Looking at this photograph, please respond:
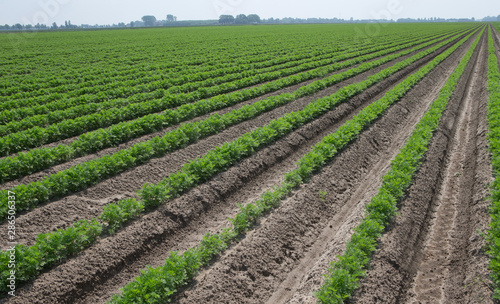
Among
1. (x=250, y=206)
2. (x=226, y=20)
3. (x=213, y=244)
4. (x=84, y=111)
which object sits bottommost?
(x=213, y=244)

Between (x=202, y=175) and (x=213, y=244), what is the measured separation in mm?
2960

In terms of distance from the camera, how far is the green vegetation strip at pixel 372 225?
19.2 ft

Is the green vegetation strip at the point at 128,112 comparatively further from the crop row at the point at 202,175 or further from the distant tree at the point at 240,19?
the distant tree at the point at 240,19

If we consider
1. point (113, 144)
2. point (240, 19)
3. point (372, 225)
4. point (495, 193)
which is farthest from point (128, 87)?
point (240, 19)

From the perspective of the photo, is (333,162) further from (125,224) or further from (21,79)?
(21,79)

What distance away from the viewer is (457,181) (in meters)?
10.7

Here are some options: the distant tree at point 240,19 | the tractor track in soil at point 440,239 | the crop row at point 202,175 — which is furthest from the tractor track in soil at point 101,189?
the distant tree at point 240,19

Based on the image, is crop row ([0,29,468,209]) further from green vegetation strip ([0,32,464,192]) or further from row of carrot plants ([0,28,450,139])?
row of carrot plants ([0,28,450,139])

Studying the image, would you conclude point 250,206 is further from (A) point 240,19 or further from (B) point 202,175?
(A) point 240,19

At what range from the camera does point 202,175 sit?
9688 millimetres

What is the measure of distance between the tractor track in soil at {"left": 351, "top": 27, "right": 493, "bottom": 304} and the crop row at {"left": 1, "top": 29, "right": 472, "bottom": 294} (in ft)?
9.18

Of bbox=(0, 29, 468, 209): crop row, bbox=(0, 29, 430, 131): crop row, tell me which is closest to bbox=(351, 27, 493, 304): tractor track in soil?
bbox=(0, 29, 468, 209): crop row

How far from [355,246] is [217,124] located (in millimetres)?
8132

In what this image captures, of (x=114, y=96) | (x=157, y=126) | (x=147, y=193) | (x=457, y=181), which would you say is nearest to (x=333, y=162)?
(x=457, y=181)
